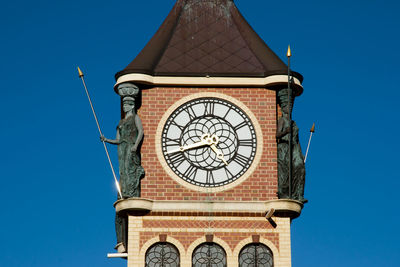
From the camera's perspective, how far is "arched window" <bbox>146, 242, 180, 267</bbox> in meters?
51.2

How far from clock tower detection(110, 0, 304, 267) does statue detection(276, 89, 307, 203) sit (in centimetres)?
25

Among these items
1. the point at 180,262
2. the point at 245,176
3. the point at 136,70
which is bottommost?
the point at 180,262

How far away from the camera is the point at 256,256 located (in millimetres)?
51438

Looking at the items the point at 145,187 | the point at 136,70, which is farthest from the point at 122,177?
the point at 136,70

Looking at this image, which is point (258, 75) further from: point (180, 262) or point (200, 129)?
point (180, 262)

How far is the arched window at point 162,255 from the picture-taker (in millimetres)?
51156

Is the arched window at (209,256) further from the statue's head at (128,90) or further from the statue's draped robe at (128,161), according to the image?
the statue's head at (128,90)

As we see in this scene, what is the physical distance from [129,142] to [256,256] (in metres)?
6.20

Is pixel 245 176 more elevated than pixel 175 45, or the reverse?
pixel 175 45

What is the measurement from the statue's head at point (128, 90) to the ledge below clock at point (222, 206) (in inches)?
162

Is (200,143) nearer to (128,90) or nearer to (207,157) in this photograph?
(207,157)

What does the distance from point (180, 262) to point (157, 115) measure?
571cm

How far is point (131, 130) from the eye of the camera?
52.7 m

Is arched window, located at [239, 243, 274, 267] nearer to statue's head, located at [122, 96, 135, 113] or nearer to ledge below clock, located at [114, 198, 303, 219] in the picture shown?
ledge below clock, located at [114, 198, 303, 219]
